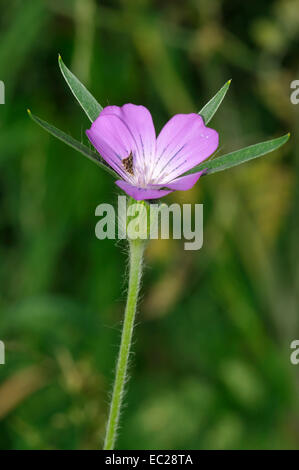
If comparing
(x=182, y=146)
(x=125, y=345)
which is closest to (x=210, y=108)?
(x=182, y=146)

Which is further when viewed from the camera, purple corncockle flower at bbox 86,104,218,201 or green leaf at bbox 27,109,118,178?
purple corncockle flower at bbox 86,104,218,201

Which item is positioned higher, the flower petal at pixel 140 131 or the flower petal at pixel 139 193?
the flower petal at pixel 140 131

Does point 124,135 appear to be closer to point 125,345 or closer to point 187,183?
point 187,183

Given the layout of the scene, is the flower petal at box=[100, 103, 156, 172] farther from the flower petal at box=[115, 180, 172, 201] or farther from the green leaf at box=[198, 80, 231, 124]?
the flower petal at box=[115, 180, 172, 201]

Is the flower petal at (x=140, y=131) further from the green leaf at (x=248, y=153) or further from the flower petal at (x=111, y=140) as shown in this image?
the green leaf at (x=248, y=153)

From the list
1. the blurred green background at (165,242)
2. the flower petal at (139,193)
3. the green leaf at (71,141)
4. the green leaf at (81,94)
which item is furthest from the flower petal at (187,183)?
the blurred green background at (165,242)

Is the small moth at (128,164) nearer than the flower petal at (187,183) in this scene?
No

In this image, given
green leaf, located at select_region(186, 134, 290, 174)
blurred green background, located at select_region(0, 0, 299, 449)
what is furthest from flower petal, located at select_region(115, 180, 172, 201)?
blurred green background, located at select_region(0, 0, 299, 449)
